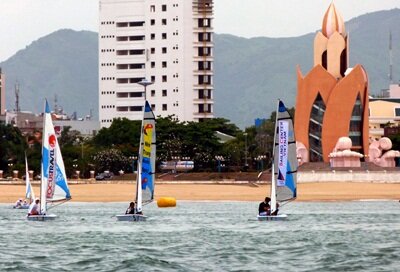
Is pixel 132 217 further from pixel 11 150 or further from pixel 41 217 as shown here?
pixel 11 150

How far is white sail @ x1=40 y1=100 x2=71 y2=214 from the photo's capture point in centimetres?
6594

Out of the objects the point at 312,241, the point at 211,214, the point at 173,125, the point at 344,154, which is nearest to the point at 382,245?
the point at 312,241

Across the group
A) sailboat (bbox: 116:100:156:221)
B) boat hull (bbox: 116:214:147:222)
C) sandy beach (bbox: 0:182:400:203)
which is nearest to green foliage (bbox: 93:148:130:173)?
sandy beach (bbox: 0:182:400:203)

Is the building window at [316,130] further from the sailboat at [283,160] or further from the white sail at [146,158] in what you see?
the white sail at [146,158]

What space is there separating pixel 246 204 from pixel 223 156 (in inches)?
2571

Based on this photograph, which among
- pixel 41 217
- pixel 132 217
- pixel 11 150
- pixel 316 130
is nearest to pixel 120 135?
pixel 11 150

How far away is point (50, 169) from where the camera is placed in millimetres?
66125

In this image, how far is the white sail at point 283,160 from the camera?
63.5 meters

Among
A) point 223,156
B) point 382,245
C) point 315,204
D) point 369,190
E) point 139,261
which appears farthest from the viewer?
point 223,156

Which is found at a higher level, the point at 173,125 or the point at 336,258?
the point at 173,125

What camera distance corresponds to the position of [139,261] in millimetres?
45125

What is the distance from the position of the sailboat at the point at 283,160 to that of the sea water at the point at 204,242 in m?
1.55

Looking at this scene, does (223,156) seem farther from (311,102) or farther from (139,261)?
(139,261)

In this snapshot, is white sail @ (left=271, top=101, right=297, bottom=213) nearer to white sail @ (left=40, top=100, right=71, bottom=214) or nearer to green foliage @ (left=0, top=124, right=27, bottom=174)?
white sail @ (left=40, top=100, right=71, bottom=214)
